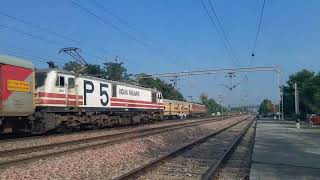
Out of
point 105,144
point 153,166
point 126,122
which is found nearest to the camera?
point 153,166

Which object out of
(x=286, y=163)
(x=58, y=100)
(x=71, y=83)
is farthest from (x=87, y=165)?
(x=71, y=83)

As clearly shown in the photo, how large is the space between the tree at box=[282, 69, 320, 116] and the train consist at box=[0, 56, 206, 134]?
33017 millimetres

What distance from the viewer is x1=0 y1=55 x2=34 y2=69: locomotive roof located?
20688 millimetres

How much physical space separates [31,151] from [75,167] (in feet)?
12.9

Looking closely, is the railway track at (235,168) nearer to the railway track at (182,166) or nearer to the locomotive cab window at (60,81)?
the railway track at (182,166)

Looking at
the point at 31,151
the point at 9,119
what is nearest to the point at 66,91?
the point at 9,119

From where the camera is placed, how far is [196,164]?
15164 millimetres

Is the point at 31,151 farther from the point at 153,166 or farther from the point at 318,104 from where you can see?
the point at 318,104

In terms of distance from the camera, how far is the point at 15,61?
21.5m

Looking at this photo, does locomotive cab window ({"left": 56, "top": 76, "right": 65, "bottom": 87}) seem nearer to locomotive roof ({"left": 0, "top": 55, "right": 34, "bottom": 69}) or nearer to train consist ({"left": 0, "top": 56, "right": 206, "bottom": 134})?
train consist ({"left": 0, "top": 56, "right": 206, "bottom": 134})

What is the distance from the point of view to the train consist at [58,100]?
21047 millimetres

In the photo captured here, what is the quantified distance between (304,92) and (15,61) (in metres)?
63.2

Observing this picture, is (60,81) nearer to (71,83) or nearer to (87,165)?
(71,83)

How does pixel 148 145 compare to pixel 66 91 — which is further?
pixel 66 91
